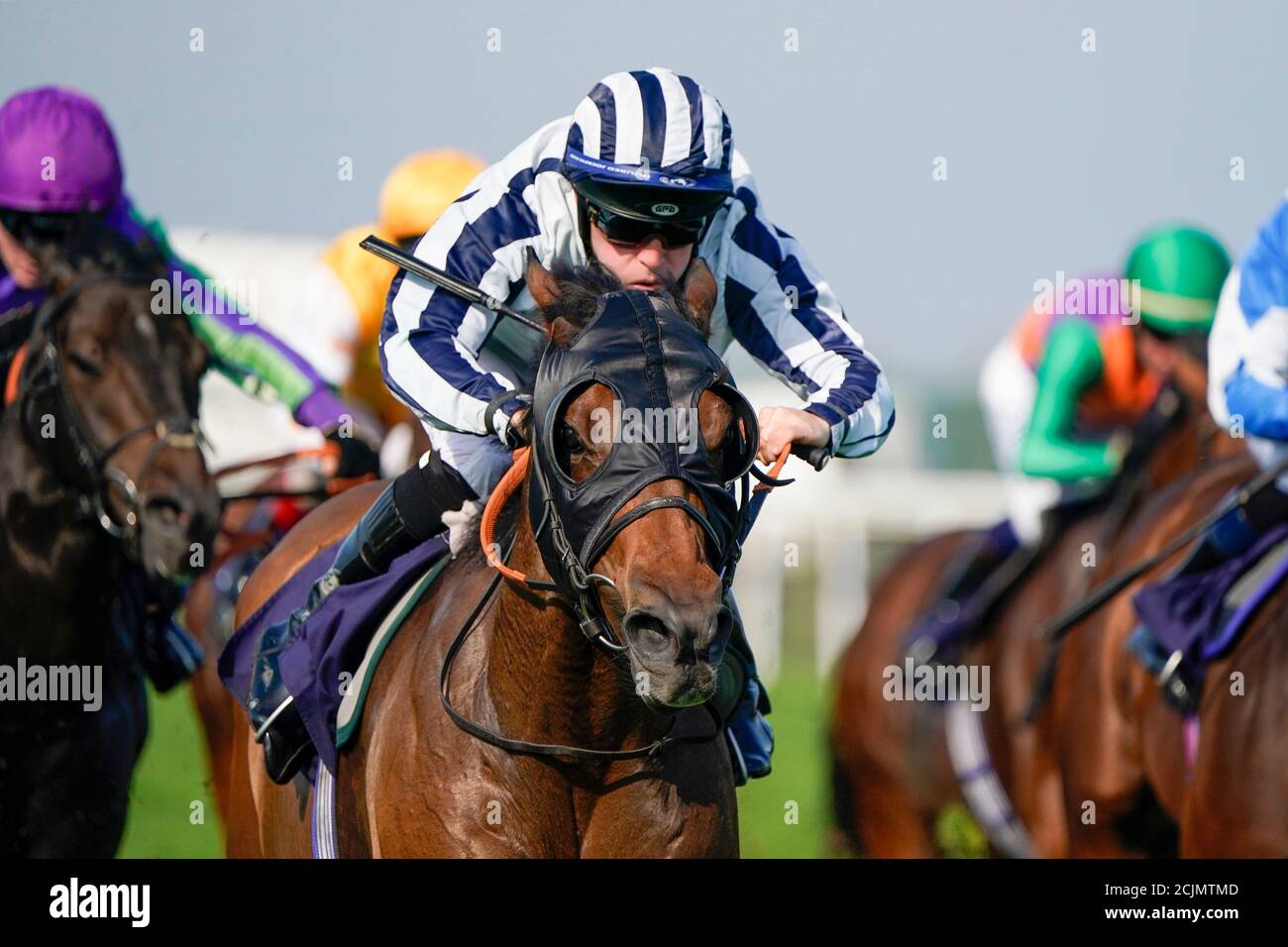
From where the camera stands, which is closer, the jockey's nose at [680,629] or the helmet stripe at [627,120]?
the jockey's nose at [680,629]

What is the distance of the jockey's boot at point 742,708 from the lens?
3.66 m

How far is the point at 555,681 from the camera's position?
3375mm

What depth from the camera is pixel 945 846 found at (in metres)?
7.78

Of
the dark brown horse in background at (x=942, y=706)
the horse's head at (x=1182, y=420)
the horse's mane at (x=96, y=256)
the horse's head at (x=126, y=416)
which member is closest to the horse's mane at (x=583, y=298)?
the horse's head at (x=126, y=416)

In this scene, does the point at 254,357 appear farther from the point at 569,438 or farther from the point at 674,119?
the point at 569,438

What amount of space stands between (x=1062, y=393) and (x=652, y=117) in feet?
14.5

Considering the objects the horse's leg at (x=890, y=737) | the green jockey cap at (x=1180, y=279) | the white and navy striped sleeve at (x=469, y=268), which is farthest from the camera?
the horse's leg at (x=890, y=737)

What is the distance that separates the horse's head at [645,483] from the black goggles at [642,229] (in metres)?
0.34

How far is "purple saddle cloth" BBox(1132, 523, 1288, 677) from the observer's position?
525cm

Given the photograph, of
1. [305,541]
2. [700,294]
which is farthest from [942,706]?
[700,294]

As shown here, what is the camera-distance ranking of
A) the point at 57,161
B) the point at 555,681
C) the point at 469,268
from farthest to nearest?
the point at 57,161
the point at 469,268
the point at 555,681

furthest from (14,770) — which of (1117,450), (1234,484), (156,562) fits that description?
(1117,450)

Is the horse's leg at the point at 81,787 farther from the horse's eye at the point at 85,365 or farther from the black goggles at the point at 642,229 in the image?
the black goggles at the point at 642,229

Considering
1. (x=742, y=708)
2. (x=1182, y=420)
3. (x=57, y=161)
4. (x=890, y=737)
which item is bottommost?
(x=890, y=737)
